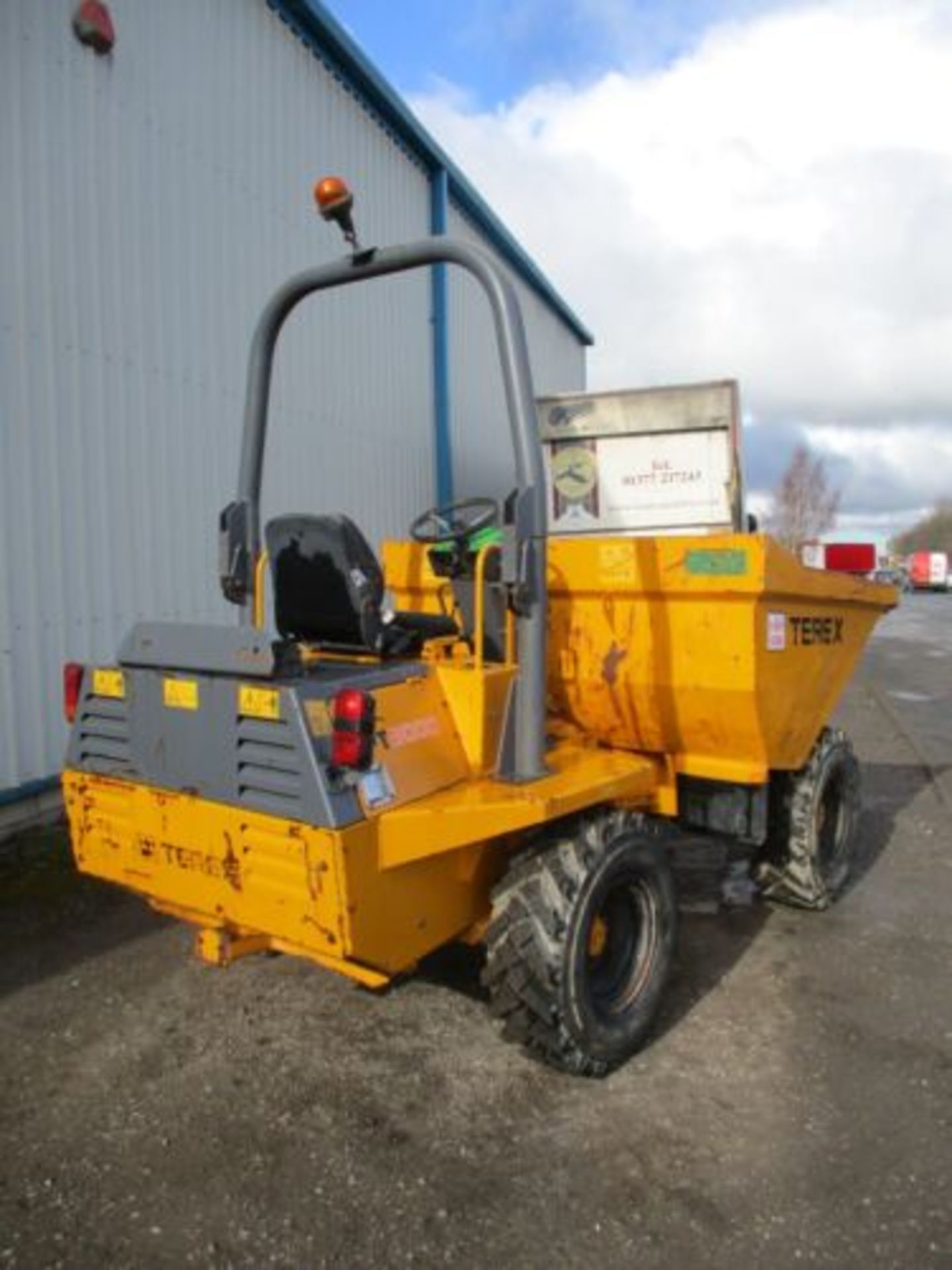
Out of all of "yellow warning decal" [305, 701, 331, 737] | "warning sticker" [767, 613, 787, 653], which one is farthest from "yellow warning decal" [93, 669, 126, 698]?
"warning sticker" [767, 613, 787, 653]

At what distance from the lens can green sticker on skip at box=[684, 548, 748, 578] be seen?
348cm

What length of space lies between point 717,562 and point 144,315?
4279mm

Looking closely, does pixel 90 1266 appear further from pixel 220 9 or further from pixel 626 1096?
pixel 220 9

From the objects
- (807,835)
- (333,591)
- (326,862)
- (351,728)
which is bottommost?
(807,835)

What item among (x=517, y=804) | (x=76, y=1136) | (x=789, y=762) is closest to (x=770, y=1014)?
(x=789, y=762)

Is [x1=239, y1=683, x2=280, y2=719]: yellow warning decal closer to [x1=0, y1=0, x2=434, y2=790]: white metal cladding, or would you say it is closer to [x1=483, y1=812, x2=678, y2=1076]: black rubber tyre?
[x1=483, y1=812, x2=678, y2=1076]: black rubber tyre

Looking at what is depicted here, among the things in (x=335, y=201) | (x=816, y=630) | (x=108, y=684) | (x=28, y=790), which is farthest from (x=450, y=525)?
(x=28, y=790)

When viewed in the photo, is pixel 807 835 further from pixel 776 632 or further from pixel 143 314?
pixel 143 314

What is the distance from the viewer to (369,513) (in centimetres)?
901

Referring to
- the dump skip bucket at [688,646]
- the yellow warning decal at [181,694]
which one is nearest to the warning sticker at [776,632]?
the dump skip bucket at [688,646]

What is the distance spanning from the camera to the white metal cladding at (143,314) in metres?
5.35

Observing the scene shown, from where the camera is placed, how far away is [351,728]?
8.44 ft

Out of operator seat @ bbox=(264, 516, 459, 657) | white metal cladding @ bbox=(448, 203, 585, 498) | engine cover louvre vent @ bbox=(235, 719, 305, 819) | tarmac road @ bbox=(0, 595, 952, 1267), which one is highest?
white metal cladding @ bbox=(448, 203, 585, 498)

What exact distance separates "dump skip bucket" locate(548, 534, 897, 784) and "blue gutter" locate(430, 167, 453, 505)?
6722 millimetres
